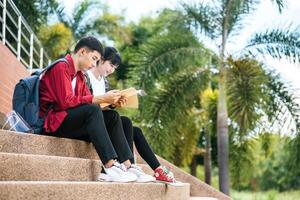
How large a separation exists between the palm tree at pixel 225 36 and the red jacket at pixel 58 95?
7.47 m

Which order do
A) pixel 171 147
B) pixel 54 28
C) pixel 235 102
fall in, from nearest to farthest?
pixel 235 102, pixel 171 147, pixel 54 28

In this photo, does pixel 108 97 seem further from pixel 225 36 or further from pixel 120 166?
pixel 225 36

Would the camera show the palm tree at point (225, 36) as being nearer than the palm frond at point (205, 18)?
Yes

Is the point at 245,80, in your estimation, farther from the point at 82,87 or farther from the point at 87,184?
the point at 87,184

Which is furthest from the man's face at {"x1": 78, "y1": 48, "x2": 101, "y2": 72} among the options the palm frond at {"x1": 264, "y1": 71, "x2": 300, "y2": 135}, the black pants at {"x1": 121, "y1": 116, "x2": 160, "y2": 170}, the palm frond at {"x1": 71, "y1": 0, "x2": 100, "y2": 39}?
the palm frond at {"x1": 71, "y1": 0, "x2": 100, "y2": 39}

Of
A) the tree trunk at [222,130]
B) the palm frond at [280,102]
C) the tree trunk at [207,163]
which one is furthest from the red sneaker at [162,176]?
the tree trunk at [207,163]

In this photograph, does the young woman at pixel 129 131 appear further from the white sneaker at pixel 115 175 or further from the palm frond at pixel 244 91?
the palm frond at pixel 244 91

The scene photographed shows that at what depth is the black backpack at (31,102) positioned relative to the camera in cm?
460

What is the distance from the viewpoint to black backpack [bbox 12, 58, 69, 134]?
4.60 metres

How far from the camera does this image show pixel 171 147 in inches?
463

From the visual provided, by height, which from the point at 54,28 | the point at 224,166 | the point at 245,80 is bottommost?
the point at 224,166

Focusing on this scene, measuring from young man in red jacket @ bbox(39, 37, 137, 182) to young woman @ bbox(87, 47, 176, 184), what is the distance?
0.22m

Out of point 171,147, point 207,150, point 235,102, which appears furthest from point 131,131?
point 207,150

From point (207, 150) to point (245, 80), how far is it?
891 cm
